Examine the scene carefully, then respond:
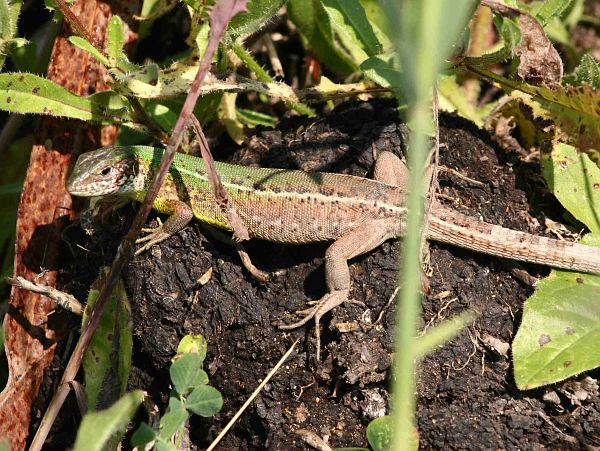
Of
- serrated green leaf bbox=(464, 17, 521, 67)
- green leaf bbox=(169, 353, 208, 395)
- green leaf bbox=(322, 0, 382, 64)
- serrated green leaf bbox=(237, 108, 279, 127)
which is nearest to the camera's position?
green leaf bbox=(169, 353, 208, 395)

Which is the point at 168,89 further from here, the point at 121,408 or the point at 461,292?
the point at 121,408

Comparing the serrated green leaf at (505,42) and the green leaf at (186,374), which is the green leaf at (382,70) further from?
the green leaf at (186,374)

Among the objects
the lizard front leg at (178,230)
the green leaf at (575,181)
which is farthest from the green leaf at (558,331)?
the lizard front leg at (178,230)

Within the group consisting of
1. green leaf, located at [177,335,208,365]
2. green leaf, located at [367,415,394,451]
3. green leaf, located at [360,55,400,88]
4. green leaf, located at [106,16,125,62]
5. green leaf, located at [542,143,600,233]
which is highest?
green leaf, located at [106,16,125,62]

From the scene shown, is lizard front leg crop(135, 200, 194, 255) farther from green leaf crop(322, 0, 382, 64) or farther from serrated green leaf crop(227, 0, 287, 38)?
green leaf crop(322, 0, 382, 64)

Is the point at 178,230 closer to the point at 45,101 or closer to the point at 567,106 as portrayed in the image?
the point at 45,101

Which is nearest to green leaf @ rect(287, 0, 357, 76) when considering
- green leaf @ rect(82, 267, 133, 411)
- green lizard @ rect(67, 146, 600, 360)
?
green lizard @ rect(67, 146, 600, 360)
